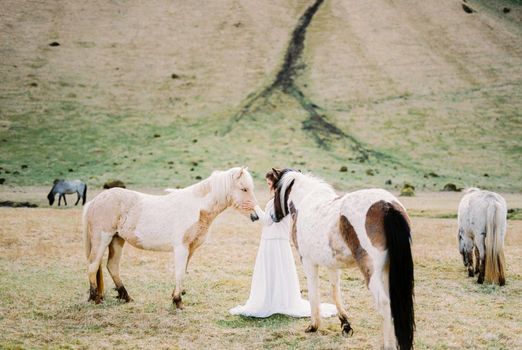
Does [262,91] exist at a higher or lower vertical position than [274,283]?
lower

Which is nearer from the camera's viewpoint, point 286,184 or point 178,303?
point 286,184

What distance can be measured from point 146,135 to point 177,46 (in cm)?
1915

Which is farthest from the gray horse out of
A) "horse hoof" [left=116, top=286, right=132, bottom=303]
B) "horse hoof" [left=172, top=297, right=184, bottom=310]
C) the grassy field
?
"horse hoof" [left=172, top=297, right=184, bottom=310]

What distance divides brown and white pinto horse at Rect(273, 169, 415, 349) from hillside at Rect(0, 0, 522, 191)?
32986 mm

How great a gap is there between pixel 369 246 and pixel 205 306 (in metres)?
4.25

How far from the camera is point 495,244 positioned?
1084 centimetres

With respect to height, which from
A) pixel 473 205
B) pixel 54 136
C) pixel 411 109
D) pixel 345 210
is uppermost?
pixel 345 210

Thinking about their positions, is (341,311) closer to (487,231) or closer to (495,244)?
(495,244)

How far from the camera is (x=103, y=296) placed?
9.55 meters

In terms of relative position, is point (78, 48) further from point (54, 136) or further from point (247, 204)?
point (247, 204)

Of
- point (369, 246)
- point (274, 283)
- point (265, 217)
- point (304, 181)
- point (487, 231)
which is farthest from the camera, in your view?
point (487, 231)

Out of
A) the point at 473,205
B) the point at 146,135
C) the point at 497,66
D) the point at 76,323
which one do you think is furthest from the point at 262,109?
the point at 76,323

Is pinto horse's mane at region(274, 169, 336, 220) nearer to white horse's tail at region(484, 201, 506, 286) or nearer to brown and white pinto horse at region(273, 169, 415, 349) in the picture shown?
brown and white pinto horse at region(273, 169, 415, 349)

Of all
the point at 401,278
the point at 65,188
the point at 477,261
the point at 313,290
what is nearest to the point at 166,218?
the point at 313,290
